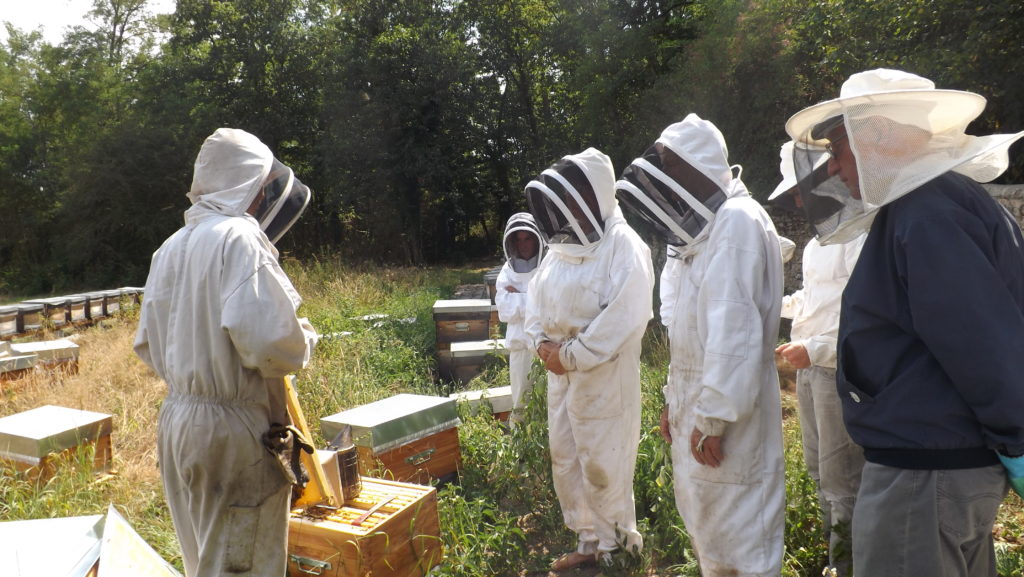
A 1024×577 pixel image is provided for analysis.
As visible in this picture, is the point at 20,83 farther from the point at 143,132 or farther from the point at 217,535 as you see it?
the point at 217,535

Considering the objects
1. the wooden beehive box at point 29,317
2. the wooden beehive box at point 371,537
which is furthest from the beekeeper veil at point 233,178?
the wooden beehive box at point 29,317

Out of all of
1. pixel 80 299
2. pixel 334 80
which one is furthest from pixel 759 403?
pixel 334 80

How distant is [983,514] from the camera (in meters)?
1.70

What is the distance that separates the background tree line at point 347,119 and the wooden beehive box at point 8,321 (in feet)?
42.8

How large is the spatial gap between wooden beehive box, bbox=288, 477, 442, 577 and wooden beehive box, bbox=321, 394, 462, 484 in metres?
0.51

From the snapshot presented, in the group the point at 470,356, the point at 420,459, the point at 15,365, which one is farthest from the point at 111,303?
the point at 420,459

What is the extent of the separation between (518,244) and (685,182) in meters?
3.18

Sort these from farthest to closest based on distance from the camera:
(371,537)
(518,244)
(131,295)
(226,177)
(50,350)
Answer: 1. (131,295)
2. (50,350)
3. (518,244)
4. (371,537)
5. (226,177)

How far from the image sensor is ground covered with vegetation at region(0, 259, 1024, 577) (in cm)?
344

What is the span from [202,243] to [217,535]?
1.03 m

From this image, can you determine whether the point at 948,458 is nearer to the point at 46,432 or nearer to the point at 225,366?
the point at 225,366

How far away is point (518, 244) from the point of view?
579 centimetres

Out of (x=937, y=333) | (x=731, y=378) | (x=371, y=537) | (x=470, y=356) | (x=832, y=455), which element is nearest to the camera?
(x=937, y=333)

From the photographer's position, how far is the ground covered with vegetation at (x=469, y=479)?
11.3 ft
